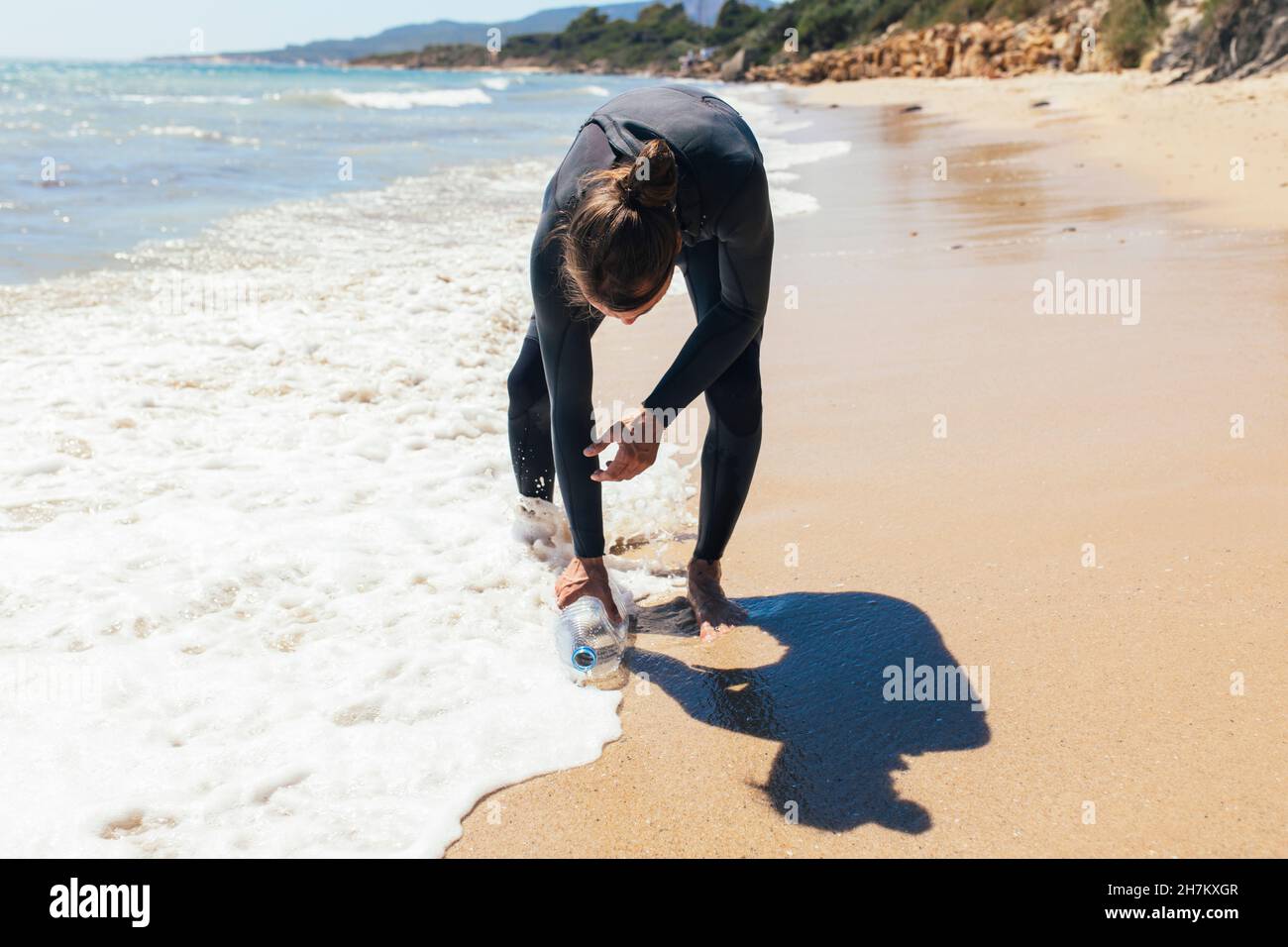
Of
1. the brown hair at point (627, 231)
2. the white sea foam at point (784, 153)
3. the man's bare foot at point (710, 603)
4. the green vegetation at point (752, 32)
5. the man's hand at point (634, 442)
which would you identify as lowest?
the man's bare foot at point (710, 603)

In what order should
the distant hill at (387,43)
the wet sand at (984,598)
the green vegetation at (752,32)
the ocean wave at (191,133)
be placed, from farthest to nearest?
the distant hill at (387,43), the green vegetation at (752,32), the ocean wave at (191,133), the wet sand at (984,598)

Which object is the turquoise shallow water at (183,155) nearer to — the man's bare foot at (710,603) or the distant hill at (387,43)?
the man's bare foot at (710,603)

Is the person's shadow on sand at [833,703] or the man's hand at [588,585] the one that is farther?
the man's hand at [588,585]

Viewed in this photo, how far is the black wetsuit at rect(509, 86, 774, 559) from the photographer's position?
88.0 inches

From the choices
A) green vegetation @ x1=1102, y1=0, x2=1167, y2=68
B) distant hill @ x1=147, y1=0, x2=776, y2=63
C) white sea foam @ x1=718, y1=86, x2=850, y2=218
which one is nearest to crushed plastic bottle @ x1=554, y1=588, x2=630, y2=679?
white sea foam @ x1=718, y1=86, x2=850, y2=218

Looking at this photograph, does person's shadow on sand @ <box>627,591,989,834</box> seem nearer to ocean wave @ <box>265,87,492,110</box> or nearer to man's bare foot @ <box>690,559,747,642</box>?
man's bare foot @ <box>690,559,747,642</box>

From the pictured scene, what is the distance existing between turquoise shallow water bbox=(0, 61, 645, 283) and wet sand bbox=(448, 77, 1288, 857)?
17.3ft

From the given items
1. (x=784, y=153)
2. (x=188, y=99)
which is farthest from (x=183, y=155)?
(x=188, y=99)

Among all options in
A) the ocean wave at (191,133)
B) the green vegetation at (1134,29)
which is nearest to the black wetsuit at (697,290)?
the ocean wave at (191,133)

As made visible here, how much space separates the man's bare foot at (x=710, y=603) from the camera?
274 centimetres

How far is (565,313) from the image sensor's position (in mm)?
2369

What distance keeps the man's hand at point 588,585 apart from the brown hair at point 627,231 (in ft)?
2.77

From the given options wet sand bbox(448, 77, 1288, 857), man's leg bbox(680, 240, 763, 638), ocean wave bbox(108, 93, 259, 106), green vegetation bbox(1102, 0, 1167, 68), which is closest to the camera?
wet sand bbox(448, 77, 1288, 857)
